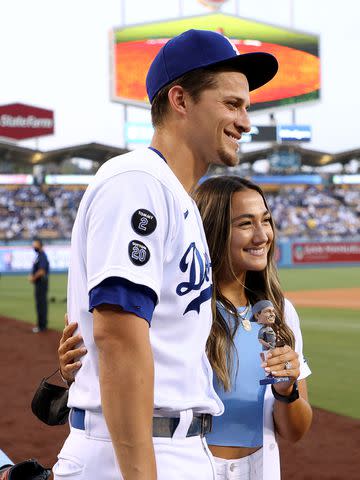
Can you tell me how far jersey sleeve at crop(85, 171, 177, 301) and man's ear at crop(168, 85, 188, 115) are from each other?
1.06ft

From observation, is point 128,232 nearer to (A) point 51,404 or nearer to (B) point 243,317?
(A) point 51,404

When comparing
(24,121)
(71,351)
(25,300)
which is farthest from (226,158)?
(24,121)

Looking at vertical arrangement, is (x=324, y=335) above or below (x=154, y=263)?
below

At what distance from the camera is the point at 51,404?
2471mm

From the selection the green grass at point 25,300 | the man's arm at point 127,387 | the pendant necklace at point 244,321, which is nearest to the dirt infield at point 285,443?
the pendant necklace at point 244,321

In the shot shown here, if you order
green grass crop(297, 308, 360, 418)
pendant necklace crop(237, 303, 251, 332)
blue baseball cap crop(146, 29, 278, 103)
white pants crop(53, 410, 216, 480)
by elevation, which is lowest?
green grass crop(297, 308, 360, 418)

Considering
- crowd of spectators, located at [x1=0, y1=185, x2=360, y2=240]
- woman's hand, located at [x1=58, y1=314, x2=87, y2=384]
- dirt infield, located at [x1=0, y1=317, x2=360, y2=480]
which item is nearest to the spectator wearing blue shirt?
dirt infield, located at [x1=0, y1=317, x2=360, y2=480]

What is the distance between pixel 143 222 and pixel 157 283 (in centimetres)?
15

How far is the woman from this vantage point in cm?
265

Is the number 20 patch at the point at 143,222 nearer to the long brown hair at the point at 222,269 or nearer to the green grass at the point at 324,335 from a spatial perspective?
the long brown hair at the point at 222,269

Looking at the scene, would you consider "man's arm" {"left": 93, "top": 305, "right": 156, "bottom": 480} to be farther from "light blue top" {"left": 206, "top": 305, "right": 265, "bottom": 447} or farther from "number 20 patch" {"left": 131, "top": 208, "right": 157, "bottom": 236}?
"light blue top" {"left": 206, "top": 305, "right": 265, "bottom": 447}

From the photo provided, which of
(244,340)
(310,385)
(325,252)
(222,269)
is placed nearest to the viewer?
(244,340)

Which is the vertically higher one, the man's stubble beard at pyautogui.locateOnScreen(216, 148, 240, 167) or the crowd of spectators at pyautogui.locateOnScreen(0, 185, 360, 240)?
the crowd of spectators at pyautogui.locateOnScreen(0, 185, 360, 240)

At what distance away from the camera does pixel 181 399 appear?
184cm
